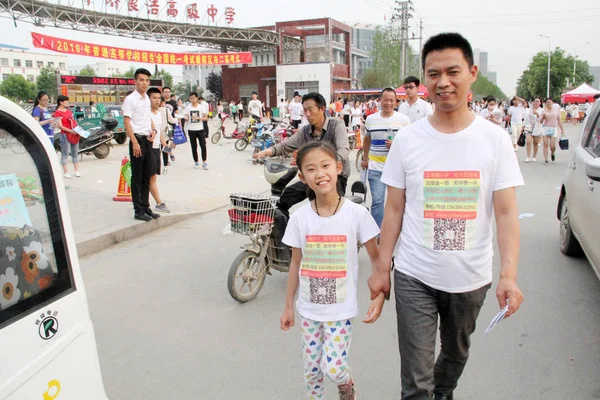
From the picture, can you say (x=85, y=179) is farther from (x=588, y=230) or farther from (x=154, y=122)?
(x=588, y=230)

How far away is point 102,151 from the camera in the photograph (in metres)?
14.1

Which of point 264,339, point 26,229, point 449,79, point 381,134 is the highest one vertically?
point 449,79

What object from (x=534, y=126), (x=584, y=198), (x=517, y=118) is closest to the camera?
(x=584, y=198)

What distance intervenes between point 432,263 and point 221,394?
163 cm

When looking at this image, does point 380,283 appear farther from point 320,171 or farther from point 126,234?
point 126,234

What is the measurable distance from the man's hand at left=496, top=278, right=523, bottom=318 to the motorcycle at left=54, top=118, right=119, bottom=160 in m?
12.9

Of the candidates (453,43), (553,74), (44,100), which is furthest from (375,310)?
(553,74)

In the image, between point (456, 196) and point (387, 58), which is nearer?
point (456, 196)

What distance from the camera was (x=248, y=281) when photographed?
14.5 feet

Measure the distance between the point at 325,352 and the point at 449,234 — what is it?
85cm

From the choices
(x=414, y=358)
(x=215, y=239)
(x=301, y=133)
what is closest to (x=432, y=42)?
(x=414, y=358)

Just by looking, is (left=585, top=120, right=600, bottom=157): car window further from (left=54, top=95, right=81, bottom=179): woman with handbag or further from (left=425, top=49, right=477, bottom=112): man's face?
(left=54, top=95, right=81, bottom=179): woman with handbag

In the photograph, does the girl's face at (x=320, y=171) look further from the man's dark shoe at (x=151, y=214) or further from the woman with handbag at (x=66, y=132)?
the woman with handbag at (x=66, y=132)

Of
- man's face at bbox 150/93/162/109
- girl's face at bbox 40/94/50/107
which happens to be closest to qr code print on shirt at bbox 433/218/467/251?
man's face at bbox 150/93/162/109
